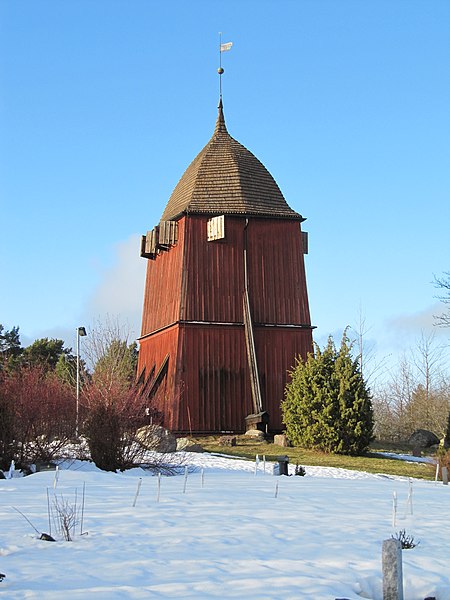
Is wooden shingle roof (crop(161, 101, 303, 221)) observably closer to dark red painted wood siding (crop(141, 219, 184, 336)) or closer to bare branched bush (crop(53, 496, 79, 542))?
dark red painted wood siding (crop(141, 219, 184, 336))

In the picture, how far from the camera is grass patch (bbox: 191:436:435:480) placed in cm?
2398

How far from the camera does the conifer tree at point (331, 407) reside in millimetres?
27547

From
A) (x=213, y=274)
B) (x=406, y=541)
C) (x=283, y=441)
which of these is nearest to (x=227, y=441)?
(x=283, y=441)

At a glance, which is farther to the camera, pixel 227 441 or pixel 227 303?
pixel 227 303

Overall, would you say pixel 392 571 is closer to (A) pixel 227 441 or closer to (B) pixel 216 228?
(A) pixel 227 441

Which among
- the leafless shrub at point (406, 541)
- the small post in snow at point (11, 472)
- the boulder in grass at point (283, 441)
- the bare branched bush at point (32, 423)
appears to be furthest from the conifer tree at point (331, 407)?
the leafless shrub at point (406, 541)

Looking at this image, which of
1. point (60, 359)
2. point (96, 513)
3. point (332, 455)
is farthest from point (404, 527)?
point (60, 359)

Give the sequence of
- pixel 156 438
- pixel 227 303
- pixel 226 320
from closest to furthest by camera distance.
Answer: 1. pixel 156 438
2. pixel 226 320
3. pixel 227 303

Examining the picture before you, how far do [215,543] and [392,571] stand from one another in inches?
108

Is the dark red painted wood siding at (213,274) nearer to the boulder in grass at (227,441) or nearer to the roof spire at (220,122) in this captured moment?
the boulder in grass at (227,441)

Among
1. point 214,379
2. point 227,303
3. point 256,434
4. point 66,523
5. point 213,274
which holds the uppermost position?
point 213,274

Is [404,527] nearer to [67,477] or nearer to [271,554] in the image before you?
[271,554]

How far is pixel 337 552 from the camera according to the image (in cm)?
1014

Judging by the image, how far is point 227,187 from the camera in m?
35.8
